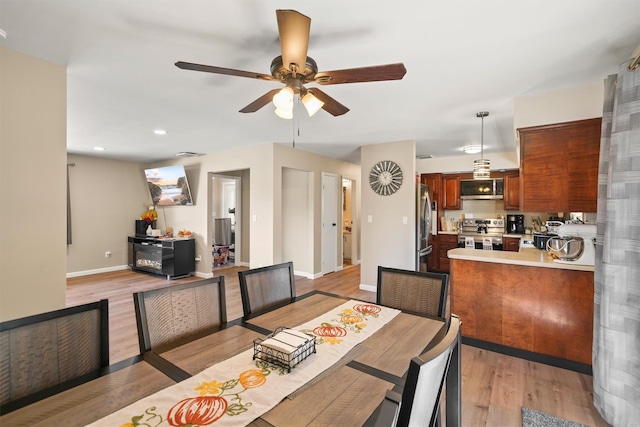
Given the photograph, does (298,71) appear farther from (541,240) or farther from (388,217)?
(541,240)

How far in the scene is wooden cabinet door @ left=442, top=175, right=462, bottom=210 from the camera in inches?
238

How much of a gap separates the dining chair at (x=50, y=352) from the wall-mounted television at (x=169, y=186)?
195 inches

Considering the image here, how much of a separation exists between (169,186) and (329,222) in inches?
133

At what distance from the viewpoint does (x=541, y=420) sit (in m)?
1.81

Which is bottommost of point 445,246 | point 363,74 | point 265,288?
point 445,246

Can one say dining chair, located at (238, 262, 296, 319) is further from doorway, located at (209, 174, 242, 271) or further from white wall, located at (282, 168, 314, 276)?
doorway, located at (209, 174, 242, 271)

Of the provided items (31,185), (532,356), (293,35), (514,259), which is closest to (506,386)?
(532,356)

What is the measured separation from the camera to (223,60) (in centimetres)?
208

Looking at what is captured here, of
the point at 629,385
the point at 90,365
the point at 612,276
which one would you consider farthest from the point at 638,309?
→ the point at 90,365

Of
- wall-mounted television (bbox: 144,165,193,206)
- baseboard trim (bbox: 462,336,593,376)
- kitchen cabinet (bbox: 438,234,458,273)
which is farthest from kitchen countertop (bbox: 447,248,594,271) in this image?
wall-mounted television (bbox: 144,165,193,206)

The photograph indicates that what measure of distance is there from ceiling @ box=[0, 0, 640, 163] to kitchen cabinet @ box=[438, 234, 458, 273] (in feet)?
10.1

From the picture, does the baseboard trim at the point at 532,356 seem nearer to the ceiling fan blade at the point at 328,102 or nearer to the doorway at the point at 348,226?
the ceiling fan blade at the point at 328,102

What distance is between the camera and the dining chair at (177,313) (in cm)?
132

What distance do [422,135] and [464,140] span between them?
2.57 feet
